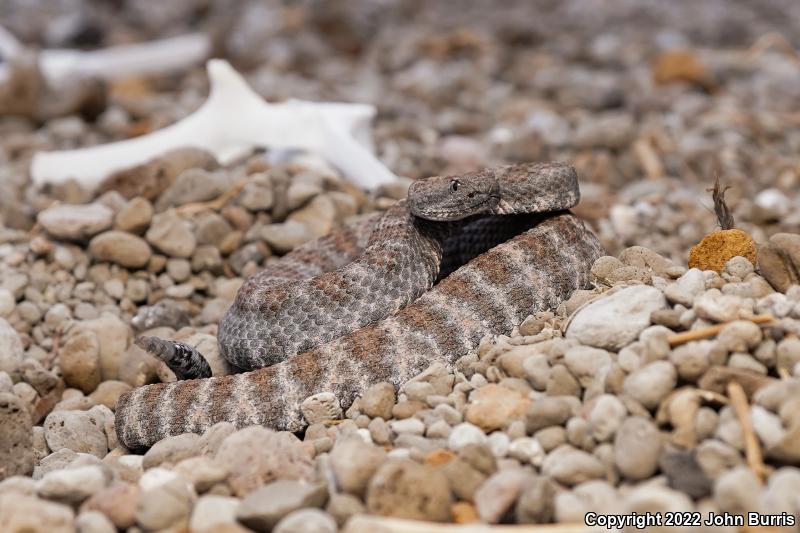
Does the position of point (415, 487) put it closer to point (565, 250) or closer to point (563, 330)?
point (563, 330)

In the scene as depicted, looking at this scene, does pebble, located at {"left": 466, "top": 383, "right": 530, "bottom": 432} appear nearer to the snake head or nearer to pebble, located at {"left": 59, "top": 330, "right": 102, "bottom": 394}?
the snake head

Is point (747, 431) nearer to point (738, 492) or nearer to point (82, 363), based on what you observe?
point (738, 492)

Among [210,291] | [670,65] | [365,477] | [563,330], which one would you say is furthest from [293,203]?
[670,65]

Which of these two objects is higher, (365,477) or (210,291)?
(210,291)

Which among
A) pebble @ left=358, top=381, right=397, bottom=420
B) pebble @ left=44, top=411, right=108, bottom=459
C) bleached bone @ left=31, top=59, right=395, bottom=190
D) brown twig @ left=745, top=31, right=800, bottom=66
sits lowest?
pebble @ left=358, top=381, right=397, bottom=420

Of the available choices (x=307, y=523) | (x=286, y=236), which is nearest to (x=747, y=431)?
(x=307, y=523)

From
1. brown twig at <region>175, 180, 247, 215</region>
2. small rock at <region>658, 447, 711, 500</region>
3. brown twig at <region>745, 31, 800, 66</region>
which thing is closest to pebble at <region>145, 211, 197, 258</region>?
brown twig at <region>175, 180, 247, 215</region>
